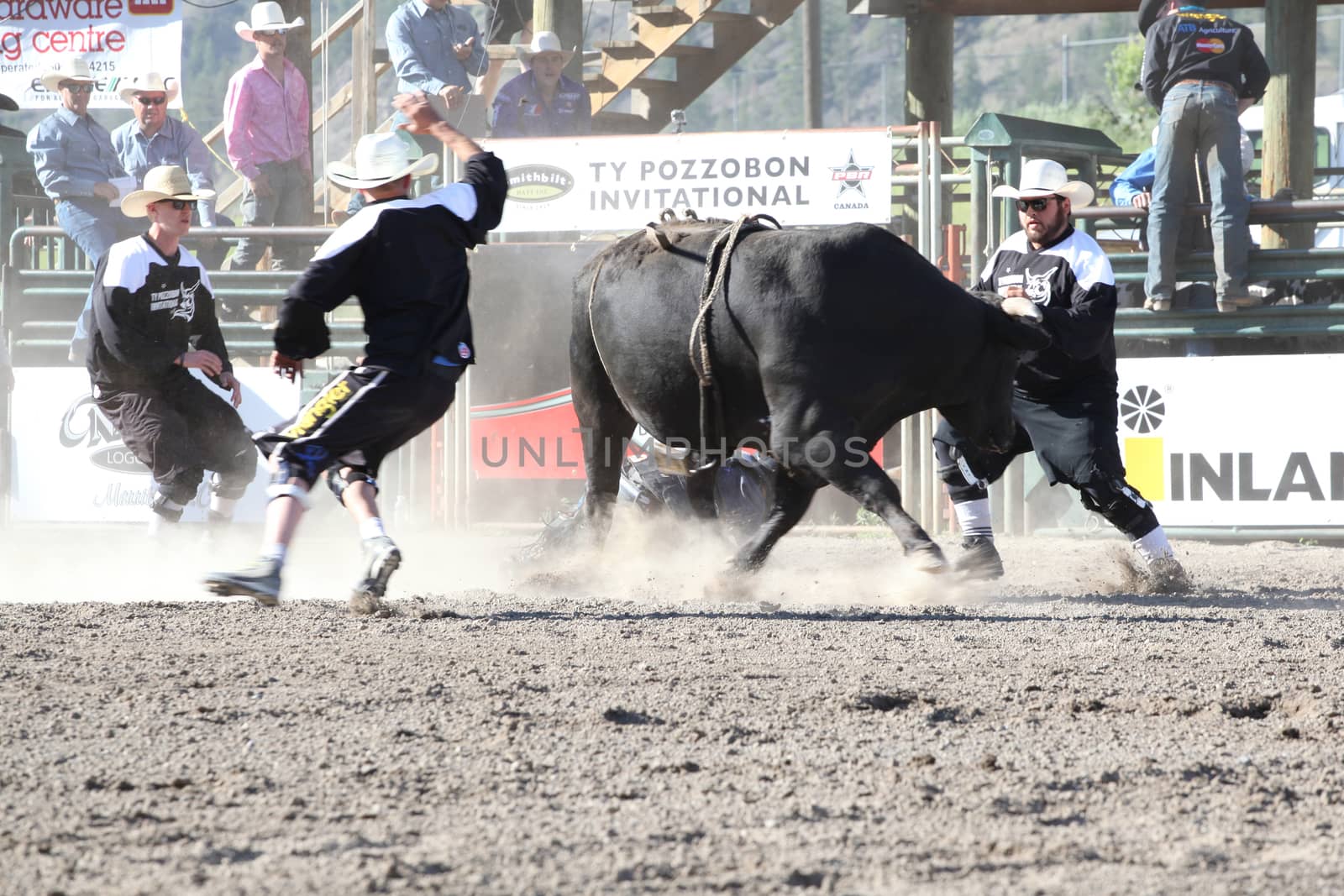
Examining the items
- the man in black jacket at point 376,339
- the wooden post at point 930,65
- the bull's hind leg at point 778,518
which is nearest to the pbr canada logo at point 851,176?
the bull's hind leg at point 778,518

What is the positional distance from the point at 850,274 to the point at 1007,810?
3.02 meters

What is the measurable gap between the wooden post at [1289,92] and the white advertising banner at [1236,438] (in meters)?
3.04

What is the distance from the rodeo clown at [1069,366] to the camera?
657 cm

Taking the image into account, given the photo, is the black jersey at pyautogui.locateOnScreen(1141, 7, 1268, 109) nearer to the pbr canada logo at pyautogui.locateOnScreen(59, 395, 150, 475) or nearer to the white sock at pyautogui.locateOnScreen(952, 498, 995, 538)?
the white sock at pyautogui.locateOnScreen(952, 498, 995, 538)

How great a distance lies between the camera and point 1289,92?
11891 mm

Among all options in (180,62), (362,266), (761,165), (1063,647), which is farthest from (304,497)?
(180,62)

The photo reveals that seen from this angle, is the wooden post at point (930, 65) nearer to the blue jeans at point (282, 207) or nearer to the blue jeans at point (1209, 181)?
the blue jeans at point (1209, 181)

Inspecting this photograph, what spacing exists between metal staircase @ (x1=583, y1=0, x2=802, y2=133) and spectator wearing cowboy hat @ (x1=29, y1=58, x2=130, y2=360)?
4819 millimetres

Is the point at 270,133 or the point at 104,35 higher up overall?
the point at 104,35

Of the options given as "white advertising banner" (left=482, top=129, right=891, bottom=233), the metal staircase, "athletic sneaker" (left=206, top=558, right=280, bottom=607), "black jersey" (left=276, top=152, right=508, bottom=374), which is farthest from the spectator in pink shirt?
"athletic sneaker" (left=206, top=558, right=280, bottom=607)

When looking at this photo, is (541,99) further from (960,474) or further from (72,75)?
(960,474)

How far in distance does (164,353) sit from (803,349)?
3.22 metres

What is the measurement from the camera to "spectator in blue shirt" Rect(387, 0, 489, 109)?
11.9 m

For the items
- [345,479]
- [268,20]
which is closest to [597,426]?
[345,479]
